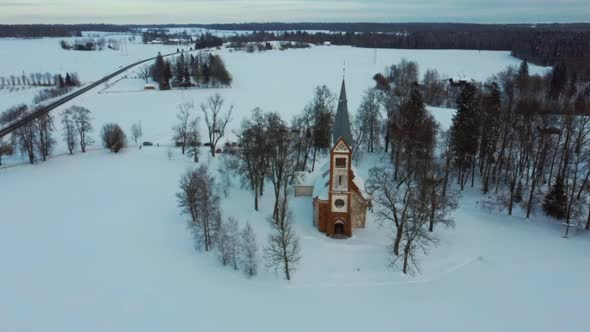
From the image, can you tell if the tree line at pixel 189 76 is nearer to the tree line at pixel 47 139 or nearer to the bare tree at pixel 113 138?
the tree line at pixel 47 139

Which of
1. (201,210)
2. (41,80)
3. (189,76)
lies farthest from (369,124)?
(41,80)

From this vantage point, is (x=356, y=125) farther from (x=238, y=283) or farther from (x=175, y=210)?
(x=238, y=283)

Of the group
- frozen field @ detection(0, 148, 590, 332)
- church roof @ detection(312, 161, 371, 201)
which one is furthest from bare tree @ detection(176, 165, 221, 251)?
church roof @ detection(312, 161, 371, 201)

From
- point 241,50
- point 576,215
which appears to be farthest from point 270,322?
point 241,50

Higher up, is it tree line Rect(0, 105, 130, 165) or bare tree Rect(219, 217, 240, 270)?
tree line Rect(0, 105, 130, 165)

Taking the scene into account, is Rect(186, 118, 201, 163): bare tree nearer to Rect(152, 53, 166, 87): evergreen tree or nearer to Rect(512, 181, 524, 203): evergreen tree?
Rect(512, 181, 524, 203): evergreen tree
